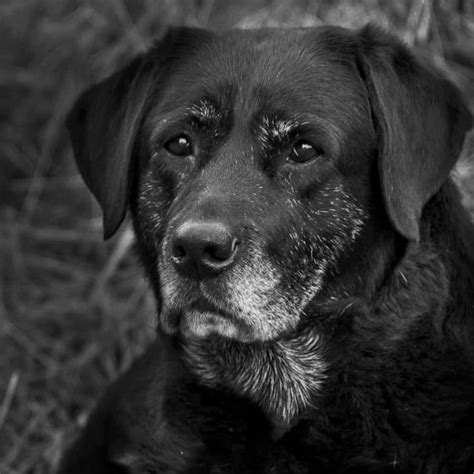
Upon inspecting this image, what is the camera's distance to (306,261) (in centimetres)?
378

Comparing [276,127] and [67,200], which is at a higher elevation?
[276,127]

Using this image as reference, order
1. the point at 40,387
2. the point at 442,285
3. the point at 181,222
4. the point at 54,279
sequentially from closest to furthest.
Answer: the point at 181,222
the point at 442,285
the point at 40,387
the point at 54,279

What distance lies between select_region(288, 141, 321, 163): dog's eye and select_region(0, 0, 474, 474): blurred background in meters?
1.88

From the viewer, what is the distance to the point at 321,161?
12.5 ft

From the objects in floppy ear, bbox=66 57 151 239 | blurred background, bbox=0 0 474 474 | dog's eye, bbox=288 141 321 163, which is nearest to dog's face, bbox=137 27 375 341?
dog's eye, bbox=288 141 321 163

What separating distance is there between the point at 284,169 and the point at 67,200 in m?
3.34

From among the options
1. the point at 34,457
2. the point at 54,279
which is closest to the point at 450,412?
the point at 34,457

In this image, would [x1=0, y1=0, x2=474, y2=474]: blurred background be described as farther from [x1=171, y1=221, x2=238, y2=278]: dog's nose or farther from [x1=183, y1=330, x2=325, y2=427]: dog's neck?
[x1=171, y1=221, x2=238, y2=278]: dog's nose

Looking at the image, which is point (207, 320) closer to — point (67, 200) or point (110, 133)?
point (110, 133)

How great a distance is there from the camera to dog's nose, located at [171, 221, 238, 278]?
3.54 m

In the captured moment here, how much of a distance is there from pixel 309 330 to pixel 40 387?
2.28 m

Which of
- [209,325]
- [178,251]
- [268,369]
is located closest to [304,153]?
[178,251]

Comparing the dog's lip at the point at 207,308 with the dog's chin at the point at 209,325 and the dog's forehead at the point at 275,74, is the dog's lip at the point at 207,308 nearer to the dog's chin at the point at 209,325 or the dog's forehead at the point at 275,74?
the dog's chin at the point at 209,325

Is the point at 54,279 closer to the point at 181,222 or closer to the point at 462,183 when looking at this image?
the point at 462,183
